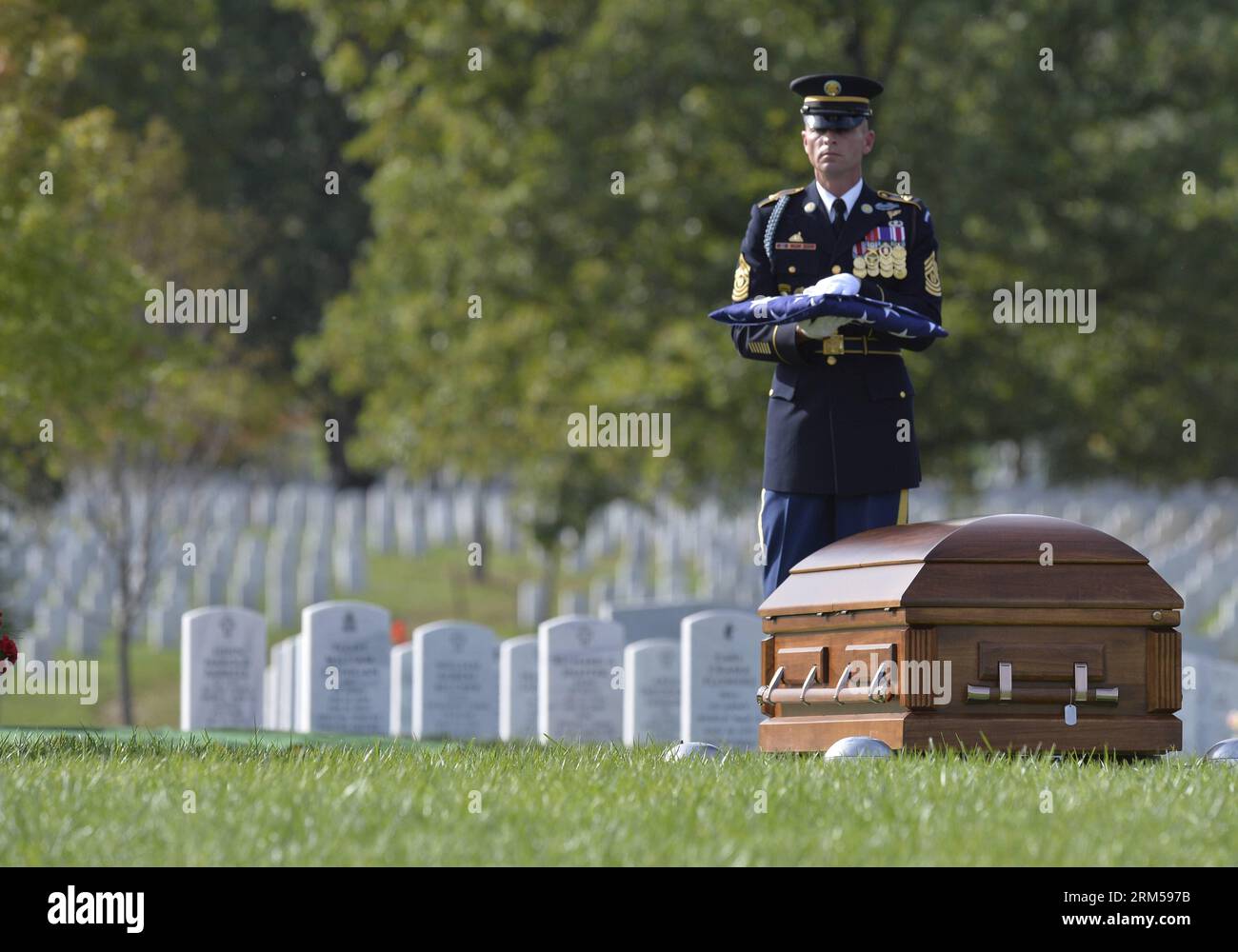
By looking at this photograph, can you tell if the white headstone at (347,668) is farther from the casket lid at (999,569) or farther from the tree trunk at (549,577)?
the tree trunk at (549,577)

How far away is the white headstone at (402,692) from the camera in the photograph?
14.1 metres

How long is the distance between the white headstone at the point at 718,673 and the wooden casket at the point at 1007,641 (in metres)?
5.19

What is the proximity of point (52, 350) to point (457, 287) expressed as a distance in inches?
273

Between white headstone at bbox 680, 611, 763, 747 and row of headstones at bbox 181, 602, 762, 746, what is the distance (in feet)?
0.67

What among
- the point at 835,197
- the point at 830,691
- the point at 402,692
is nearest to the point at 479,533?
the point at 402,692

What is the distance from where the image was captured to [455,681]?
43.8ft

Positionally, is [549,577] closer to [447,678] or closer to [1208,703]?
[447,678]

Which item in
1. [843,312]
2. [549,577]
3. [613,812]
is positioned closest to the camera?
[613,812]

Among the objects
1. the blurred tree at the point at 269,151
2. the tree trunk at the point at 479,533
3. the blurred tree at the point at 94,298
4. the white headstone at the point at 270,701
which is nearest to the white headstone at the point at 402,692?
the white headstone at the point at 270,701

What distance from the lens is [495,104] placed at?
21.4m

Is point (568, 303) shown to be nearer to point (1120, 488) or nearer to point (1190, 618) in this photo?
point (1190, 618)

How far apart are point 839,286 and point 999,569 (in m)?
1.27
